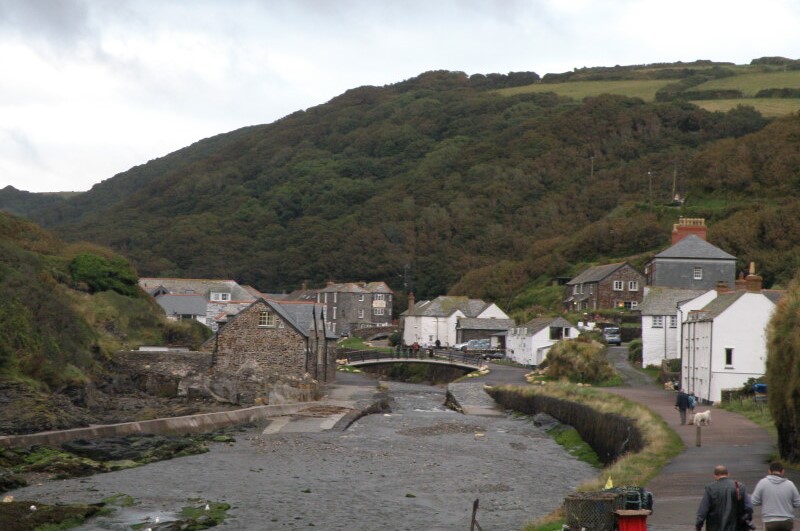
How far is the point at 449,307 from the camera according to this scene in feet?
394

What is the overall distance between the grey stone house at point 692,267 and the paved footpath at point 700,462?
3892 cm

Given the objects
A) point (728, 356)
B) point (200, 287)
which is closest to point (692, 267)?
point (728, 356)

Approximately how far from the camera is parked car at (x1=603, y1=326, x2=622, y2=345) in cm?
8469

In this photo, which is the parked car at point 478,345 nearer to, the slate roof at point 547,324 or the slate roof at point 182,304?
the slate roof at point 547,324

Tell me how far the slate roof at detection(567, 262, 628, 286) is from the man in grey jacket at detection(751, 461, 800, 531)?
8629cm

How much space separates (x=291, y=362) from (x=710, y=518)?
49.9 meters

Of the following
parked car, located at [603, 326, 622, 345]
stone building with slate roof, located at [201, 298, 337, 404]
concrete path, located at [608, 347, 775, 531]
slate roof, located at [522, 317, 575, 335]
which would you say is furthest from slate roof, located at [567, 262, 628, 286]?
concrete path, located at [608, 347, 775, 531]

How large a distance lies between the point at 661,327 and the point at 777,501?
51.9 m

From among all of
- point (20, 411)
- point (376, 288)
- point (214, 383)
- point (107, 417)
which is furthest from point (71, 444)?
point (376, 288)

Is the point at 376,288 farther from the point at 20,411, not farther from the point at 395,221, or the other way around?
the point at 20,411

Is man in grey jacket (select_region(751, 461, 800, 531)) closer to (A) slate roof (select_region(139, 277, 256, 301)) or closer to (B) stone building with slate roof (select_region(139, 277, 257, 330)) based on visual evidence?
(B) stone building with slate roof (select_region(139, 277, 257, 330))

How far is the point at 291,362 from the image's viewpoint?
215 feet

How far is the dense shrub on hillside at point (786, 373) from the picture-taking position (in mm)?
→ 27328

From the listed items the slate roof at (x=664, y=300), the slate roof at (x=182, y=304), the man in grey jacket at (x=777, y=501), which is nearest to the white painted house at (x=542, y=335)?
the slate roof at (x=664, y=300)
